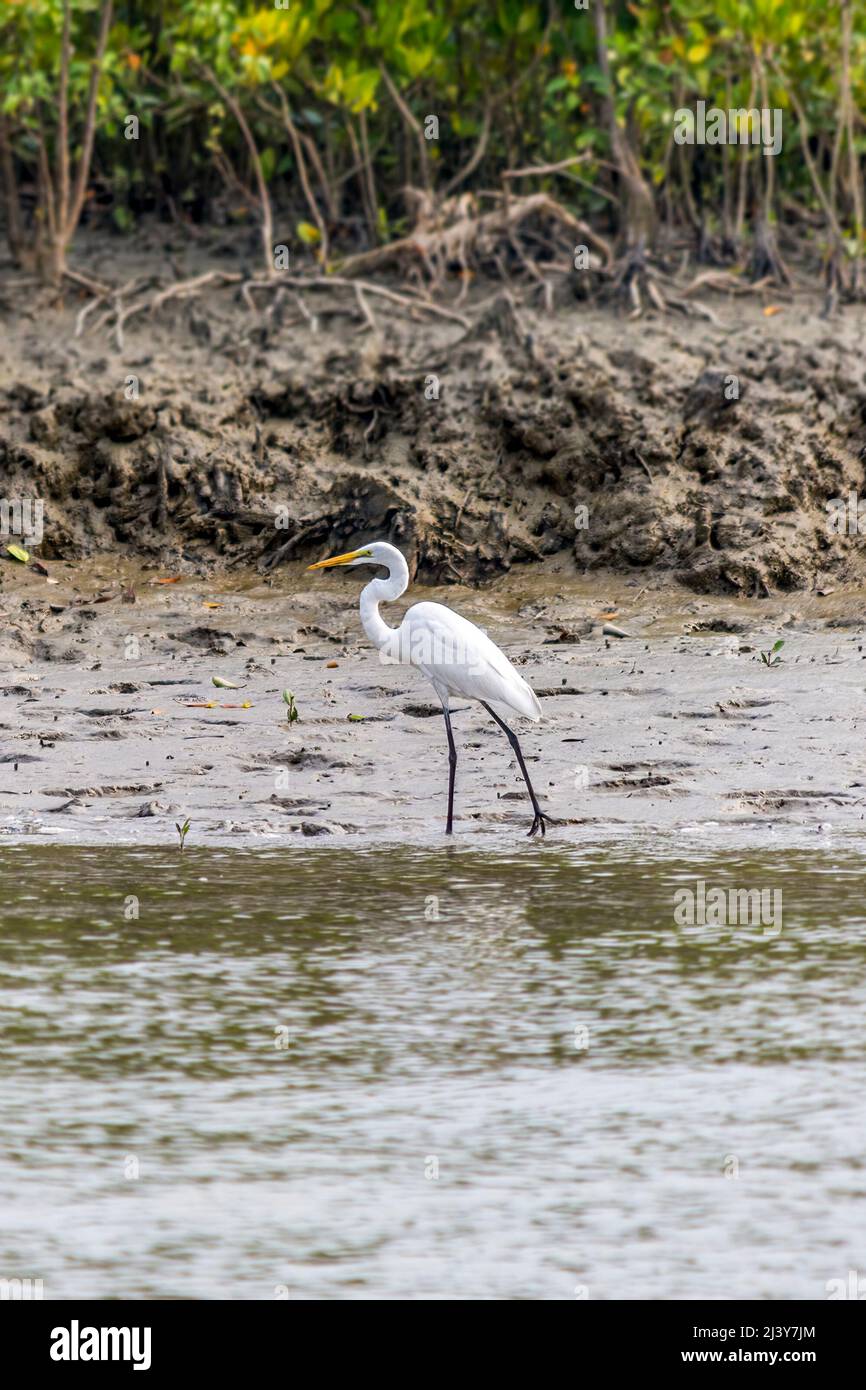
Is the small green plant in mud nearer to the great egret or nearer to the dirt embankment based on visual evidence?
the dirt embankment

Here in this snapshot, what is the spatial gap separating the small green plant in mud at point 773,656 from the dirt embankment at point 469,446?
1.19 metres

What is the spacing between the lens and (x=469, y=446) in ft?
39.5

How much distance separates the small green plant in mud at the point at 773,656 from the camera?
9.83 m

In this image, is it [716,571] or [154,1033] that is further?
[716,571]

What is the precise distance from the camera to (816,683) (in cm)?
951

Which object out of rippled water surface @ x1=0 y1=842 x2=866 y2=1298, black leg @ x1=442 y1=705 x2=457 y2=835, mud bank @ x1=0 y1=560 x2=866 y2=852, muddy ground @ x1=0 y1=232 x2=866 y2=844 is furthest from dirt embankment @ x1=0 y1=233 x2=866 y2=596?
rippled water surface @ x1=0 y1=842 x2=866 y2=1298

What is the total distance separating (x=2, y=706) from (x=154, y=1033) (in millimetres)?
4251

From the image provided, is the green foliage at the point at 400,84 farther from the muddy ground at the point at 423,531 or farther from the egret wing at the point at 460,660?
the egret wing at the point at 460,660

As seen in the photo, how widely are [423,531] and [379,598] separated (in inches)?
106

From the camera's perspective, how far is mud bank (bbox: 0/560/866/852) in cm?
805

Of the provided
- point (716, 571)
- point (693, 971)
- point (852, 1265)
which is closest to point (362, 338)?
point (716, 571)

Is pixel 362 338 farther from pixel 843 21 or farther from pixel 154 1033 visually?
pixel 154 1033

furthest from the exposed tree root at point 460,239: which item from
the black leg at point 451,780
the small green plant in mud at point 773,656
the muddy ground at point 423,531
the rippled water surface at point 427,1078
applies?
the rippled water surface at point 427,1078

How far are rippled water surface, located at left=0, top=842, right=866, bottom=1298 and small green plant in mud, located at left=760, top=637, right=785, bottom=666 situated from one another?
2571mm
